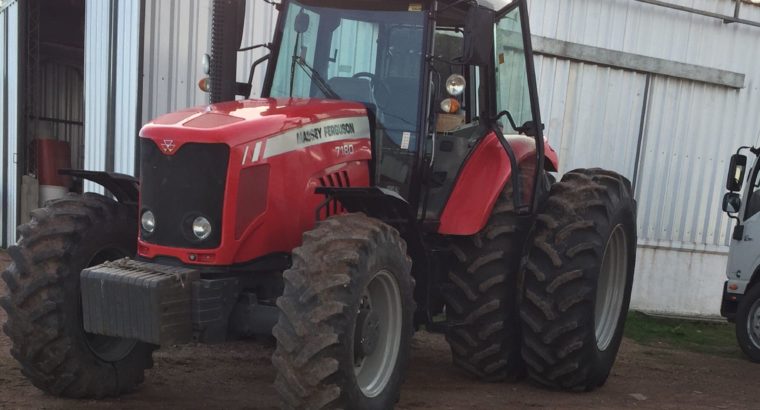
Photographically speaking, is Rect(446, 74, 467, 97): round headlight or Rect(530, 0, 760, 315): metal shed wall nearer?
Rect(446, 74, 467, 97): round headlight

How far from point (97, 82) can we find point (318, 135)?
6.23m

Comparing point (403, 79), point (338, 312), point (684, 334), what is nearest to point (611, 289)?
point (403, 79)

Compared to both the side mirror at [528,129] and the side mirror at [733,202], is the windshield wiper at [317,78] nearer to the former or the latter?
the side mirror at [528,129]

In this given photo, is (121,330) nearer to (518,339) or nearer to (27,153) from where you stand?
(518,339)

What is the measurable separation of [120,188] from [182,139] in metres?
1.03

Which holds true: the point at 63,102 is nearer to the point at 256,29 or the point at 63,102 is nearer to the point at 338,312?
the point at 256,29

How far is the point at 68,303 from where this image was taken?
4.32m

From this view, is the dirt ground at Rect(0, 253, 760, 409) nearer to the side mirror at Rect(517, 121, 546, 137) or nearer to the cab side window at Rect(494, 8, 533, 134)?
the side mirror at Rect(517, 121, 546, 137)

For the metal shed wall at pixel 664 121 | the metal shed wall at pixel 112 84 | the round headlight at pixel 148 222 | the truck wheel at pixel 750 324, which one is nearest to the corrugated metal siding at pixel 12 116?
the metal shed wall at pixel 112 84

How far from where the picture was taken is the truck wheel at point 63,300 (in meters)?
4.25

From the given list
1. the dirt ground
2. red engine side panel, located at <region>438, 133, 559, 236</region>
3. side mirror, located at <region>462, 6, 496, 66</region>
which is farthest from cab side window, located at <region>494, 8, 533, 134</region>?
the dirt ground

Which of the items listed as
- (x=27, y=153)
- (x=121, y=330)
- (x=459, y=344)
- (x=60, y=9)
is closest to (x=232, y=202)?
(x=121, y=330)

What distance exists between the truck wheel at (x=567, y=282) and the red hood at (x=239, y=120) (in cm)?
152

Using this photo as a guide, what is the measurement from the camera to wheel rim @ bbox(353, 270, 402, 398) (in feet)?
13.6
